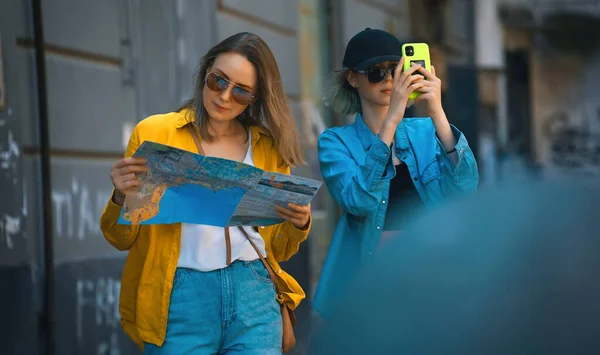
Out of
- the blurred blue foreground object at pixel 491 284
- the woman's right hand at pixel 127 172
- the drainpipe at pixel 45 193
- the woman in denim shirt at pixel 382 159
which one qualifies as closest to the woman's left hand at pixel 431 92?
the woman in denim shirt at pixel 382 159

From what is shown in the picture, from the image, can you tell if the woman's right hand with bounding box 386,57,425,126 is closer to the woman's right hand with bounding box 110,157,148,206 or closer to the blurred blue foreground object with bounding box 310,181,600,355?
the woman's right hand with bounding box 110,157,148,206

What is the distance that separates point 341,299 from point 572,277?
0.45 m

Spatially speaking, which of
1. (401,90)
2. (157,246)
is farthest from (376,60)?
(157,246)

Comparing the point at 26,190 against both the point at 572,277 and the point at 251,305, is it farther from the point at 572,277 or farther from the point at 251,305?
the point at 572,277

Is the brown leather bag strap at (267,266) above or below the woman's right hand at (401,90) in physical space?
below

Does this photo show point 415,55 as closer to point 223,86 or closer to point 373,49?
point 373,49

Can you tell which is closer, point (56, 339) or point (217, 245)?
point (217, 245)

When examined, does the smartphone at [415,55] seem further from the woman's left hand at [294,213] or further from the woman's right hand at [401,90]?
the woman's left hand at [294,213]

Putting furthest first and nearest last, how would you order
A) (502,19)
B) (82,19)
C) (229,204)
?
(502,19) → (82,19) → (229,204)

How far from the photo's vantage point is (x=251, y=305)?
307 centimetres

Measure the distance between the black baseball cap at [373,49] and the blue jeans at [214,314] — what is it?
821 mm

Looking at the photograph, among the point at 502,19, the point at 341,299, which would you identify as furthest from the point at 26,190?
the point at 502,19

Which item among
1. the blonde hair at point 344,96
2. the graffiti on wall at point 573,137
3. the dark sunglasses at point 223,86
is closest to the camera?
the dark sunglasses at point 223,86

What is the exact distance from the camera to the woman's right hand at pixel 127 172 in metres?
2.83
